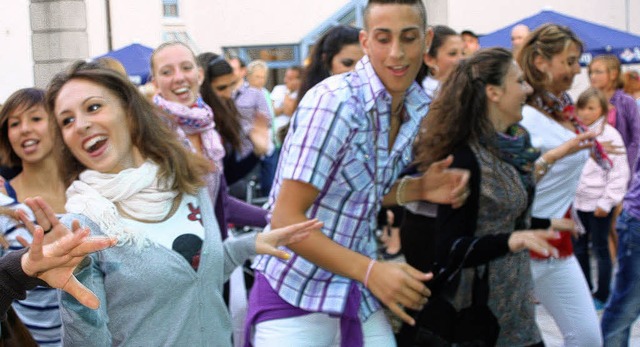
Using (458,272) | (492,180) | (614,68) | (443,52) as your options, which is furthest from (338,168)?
(614,68)

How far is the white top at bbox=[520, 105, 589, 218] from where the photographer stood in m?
4.72

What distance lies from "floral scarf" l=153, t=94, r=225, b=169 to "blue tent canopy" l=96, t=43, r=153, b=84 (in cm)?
506

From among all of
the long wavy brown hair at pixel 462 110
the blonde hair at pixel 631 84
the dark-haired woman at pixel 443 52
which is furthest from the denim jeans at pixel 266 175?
the long wavy brown hair at pixel 462 110

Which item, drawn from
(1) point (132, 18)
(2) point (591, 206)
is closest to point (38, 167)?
(2) point (591, 206)

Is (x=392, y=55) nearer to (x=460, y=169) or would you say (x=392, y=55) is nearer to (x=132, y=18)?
(x=460, y=169)

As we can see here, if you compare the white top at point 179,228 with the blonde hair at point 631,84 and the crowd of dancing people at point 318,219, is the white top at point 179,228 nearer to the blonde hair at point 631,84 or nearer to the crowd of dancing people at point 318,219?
the crowd of dancing people at point 318,219

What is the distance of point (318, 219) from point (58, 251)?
46.1 inches

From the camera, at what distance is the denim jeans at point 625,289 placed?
4734 mm

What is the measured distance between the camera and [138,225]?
117 inches

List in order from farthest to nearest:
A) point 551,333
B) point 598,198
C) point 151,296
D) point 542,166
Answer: point 598,198, point 551,333, point 542,166, point 151,296

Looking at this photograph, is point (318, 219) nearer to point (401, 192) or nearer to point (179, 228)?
point (179, 228)

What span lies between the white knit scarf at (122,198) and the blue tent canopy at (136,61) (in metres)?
6.97

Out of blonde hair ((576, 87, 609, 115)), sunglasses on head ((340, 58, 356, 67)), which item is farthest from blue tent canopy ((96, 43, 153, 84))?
sunglasses on head ((340, 58, 356, 67))

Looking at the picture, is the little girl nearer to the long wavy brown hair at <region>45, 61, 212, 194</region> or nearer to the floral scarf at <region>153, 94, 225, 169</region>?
the floral scarf at <region>153, 94, 225, 169</region>
